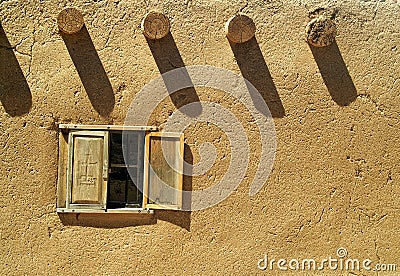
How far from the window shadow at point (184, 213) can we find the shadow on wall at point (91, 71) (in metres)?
0.89

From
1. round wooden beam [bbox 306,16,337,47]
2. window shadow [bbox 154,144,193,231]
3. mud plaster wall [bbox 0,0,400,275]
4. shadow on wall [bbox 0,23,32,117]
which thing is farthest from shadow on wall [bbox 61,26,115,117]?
round wooden beam [bbox 306,16,337,47]

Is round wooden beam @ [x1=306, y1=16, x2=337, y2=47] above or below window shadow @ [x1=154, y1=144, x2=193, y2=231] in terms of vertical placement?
above

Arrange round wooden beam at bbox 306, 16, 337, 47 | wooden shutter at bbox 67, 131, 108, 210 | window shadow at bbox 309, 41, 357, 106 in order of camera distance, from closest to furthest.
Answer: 1. wooden shutter at bbox 67, 131, 108, 210
2. round wooden beam at bbox 306, 16, 337, 47
3. window shadow at bbox 309, 41, 357, 106

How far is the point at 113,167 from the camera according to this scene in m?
4.27

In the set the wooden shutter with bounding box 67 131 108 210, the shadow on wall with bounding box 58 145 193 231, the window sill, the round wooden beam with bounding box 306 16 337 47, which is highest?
the round wooden beam with bounding box 306 16 337 47

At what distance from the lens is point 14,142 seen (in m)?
4.15

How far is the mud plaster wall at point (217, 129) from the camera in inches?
163

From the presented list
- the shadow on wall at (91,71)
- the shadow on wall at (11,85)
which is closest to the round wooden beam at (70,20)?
the shadow on wall at (91,71)

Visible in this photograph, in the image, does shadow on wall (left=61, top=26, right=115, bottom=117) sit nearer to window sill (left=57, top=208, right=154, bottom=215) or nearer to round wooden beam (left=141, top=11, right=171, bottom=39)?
round wooden beam (left=141, top=11, right=171, bottom=39)

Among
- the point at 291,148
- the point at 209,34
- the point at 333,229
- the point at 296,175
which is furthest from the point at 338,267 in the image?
the point at 209,34

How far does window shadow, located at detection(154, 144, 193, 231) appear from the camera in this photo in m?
4.20

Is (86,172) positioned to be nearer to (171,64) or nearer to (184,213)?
(184,213)

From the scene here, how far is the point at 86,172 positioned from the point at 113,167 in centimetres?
30

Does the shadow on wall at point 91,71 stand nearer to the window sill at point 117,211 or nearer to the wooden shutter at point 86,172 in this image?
the wooden shutter at point 86,172
